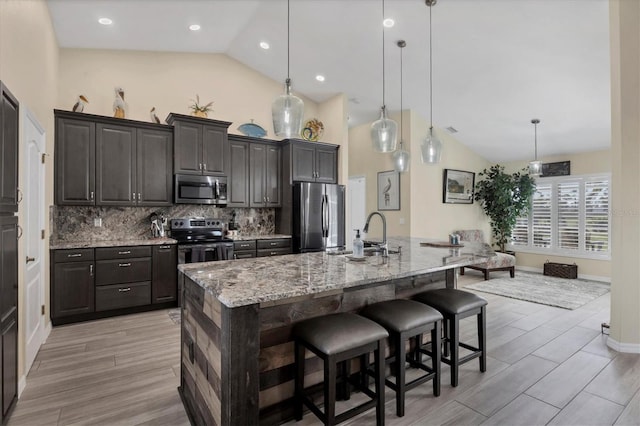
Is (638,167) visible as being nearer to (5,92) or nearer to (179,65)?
(5,92)

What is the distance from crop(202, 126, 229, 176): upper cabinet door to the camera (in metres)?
4.78

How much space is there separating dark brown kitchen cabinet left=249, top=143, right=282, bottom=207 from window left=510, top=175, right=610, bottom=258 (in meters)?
5.61

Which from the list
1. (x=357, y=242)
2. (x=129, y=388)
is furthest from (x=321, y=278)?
(x=129, y=388)

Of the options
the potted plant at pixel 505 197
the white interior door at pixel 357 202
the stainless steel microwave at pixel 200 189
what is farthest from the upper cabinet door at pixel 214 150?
the potted plant at pixel 505 197

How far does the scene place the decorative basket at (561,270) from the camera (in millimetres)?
6410

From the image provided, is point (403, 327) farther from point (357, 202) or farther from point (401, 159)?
point (357, 202)

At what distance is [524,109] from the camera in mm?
5438

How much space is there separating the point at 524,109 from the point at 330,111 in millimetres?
3197

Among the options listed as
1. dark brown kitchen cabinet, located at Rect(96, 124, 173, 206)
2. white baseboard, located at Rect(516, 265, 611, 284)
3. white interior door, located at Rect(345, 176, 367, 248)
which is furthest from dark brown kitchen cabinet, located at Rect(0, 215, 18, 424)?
white baseboard, located at Rect(516, 265, 611, 284)

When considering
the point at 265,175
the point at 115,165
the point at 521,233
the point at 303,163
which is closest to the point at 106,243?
the point at 115,165

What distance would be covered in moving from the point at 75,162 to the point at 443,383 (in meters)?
4.50

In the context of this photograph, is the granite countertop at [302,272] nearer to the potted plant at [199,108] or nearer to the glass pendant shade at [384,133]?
the glass pendant shade at [384,133]

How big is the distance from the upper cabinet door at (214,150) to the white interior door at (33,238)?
1.83 meters

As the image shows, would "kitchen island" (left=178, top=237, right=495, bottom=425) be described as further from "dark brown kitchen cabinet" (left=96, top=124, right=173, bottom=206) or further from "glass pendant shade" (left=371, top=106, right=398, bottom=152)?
"dark brown kitchen cabinet" (left=96, top=124, right=173, bottom=206)
